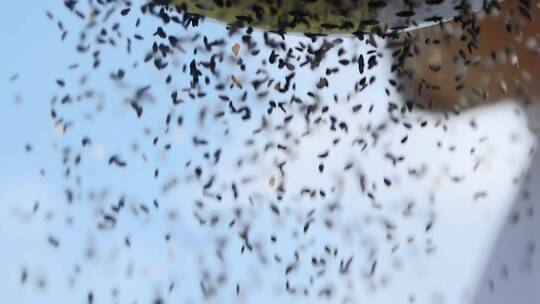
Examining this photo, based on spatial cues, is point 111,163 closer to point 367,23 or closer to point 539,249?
point 367,23

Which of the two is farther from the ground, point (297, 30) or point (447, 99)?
point (297, 30)

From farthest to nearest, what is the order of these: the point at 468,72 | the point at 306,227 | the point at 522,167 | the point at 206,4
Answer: the point at 522,167 < the point at 468,72 < the point at 306,227 < the point at 206,4

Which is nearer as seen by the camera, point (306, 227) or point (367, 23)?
point (367, 23)

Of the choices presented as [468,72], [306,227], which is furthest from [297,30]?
[468,72]

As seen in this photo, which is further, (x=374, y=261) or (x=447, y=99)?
(x=447, y=99)

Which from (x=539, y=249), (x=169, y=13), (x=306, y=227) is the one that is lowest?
(x=539, y=249)

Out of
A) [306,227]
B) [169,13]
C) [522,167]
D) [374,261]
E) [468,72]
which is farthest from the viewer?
[522,167]

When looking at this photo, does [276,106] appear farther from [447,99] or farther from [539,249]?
[539,249]

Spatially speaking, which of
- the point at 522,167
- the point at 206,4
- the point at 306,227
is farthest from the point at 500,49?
the point at 206,4

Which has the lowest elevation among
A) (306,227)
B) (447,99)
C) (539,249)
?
(539,249)
